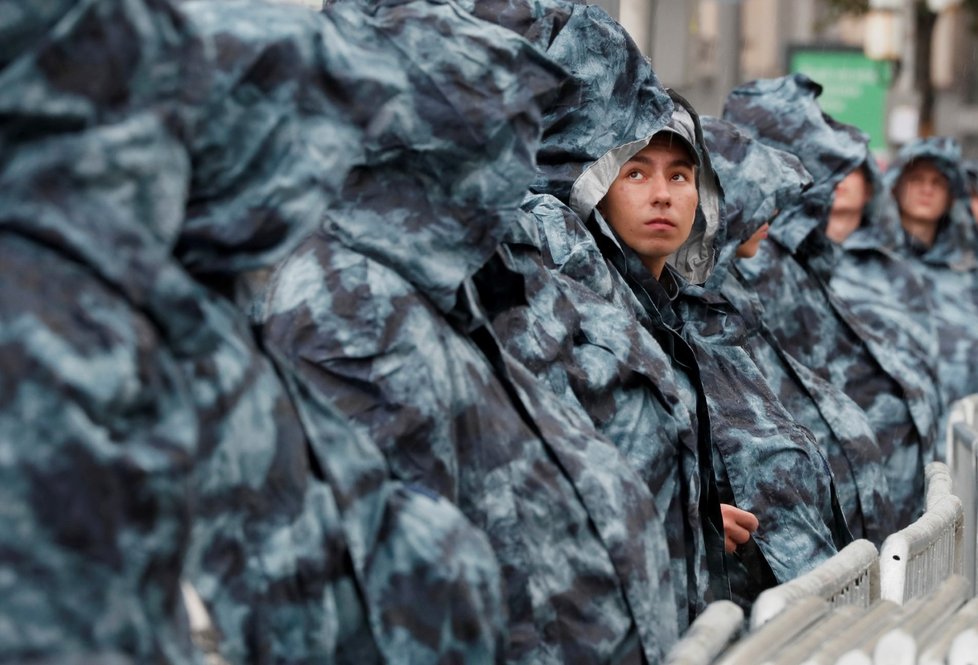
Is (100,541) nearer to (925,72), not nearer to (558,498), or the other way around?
(558,498)

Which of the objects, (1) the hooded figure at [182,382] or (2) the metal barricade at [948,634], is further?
(2) the metal barricade at [948,634]

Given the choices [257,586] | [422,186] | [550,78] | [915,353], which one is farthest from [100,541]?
[915,353]

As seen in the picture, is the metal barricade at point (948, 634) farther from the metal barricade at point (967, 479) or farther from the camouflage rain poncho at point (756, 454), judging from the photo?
the metal barricade at point (967, 479)

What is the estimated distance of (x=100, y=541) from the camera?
1960mm

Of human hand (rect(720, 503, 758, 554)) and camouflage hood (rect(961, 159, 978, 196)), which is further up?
human hand (rect(720, 503, 758, 554))

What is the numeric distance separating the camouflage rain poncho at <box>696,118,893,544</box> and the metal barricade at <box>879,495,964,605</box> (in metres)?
0.85

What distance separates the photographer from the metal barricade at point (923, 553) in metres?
4.27

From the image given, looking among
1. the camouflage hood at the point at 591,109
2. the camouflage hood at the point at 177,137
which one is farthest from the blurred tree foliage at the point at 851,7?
the camouflage hood at the point at 177,137

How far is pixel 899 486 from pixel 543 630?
159 inches

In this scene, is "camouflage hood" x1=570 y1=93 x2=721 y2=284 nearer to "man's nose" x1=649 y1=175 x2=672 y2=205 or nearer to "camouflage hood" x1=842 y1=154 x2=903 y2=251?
"man's nose" x1=649 y1=175 x2=672 y2=205

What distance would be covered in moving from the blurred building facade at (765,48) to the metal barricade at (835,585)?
108 inches

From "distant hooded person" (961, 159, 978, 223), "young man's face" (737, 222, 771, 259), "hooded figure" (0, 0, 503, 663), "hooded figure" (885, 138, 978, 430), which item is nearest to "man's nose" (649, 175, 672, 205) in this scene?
"young man's face" (737, 222, 771, 259)

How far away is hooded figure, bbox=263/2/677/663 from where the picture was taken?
2.95 m

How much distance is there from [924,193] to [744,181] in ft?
15.2
